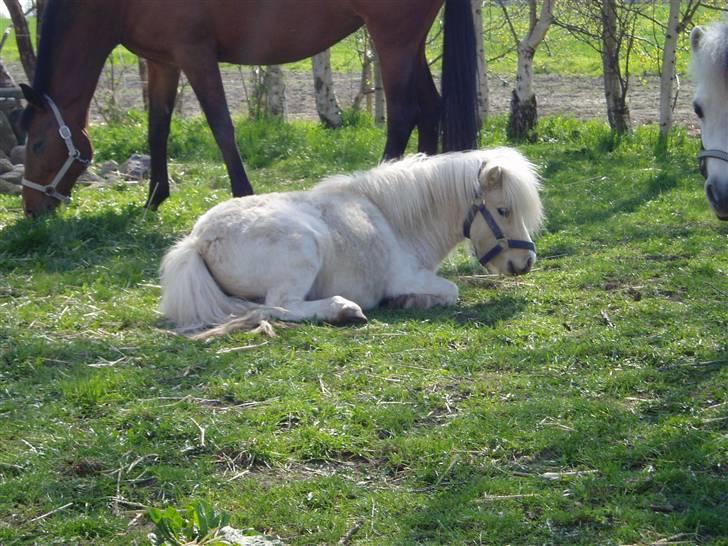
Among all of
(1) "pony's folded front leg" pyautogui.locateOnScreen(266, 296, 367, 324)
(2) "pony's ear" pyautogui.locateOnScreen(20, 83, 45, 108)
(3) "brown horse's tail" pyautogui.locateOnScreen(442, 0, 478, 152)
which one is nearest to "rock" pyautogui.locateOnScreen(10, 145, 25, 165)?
(2) "pony's ear" pyautogui.locateOnScreen(20, 83, 45, 108)

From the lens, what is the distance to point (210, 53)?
8.04 meters

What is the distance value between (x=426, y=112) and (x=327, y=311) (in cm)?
359

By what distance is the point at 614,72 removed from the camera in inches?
508

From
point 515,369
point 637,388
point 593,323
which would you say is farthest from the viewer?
point 593,323

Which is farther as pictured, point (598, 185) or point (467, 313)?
point (598, 185)

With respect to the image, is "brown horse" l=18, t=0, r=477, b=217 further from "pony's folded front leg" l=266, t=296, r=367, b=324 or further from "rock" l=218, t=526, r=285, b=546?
"rock" l=218, t=526, r=285, b=546

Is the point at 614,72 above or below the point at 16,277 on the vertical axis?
above

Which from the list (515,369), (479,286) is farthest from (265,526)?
(479,286)

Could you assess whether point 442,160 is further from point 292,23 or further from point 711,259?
point 292,23

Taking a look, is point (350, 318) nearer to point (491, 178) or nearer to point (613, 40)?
point (491, 178)

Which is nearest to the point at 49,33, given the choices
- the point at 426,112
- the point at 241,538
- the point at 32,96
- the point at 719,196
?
the point at 32,96

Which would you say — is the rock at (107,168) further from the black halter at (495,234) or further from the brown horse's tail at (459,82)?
the black halter at (495,234)

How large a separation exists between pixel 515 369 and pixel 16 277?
3.38m

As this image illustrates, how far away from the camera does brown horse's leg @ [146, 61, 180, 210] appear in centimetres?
857
